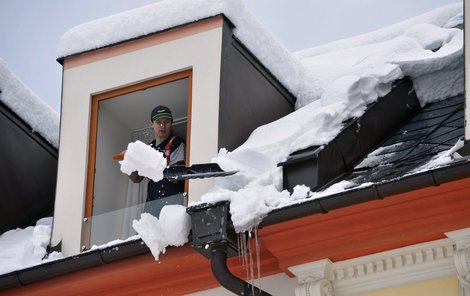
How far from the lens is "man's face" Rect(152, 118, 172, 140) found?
39.5 feet

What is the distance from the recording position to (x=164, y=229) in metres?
10.2

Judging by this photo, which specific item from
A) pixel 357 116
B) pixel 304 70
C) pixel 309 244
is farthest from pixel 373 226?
pixel 304 70

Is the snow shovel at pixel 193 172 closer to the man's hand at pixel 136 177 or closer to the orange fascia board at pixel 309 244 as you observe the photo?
the orange fascia board at pixel 309 244

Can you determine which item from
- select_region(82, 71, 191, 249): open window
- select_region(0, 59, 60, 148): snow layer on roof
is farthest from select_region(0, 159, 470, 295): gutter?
select_region(0, 59, 60, 148): snow layer on roof

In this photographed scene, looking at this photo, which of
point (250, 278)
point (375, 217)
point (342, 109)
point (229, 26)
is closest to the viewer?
point (375, 217)

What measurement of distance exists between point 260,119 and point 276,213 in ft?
8.18

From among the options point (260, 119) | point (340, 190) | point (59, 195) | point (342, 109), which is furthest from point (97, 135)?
point (340, 190)

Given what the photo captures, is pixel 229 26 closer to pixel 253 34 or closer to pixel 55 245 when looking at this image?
pixel 253 34

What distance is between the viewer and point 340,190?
31.8ft

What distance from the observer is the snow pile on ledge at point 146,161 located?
34.2 ft

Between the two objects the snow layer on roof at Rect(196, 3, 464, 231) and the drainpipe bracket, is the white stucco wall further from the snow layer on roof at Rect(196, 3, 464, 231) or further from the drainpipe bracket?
the drainpipe bracket

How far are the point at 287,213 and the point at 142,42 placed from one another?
3.08 metres

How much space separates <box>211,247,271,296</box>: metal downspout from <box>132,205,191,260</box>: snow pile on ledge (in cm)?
32

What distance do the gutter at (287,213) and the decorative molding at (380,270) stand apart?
1.60 ft
